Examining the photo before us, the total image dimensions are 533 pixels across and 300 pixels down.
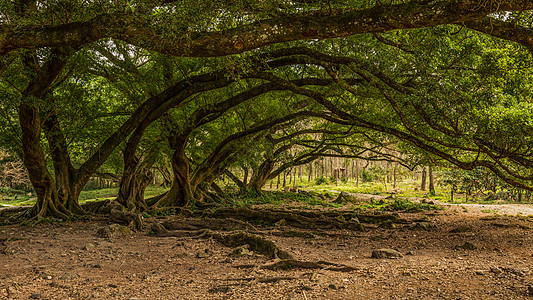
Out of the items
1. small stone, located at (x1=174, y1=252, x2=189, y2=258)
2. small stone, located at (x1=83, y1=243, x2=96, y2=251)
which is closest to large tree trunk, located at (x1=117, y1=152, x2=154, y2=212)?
small stone, located at (x1=83, y1=243, x2=96, y2=251)

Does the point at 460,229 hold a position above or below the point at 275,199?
above

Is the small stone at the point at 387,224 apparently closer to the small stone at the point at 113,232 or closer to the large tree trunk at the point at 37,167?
the small stone at the point at 113,232

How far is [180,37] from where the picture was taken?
5.29 metres

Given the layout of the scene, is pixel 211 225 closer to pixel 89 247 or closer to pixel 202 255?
pixel 202 255

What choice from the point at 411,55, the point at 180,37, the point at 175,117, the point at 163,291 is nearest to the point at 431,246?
the point at 411,55

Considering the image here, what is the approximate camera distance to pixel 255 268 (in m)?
5.56

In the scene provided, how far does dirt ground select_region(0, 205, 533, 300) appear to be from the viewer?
452 cm

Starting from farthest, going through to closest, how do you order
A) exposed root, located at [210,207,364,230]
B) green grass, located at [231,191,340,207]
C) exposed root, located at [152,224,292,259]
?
green grass, located at [231,191,340,207] < exposed root, located at [210,207,364,230] < exposed root, located at [152,224,292,259]

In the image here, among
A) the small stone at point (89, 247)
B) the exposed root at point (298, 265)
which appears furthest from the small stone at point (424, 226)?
the small stone at point (89, 247)

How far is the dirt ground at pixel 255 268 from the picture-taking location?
178 inches

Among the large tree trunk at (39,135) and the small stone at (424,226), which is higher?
the large tree trunk at (39,135)

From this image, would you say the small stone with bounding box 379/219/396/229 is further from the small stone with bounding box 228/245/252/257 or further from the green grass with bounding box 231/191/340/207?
the green grass with bounding box 231/191/340/207

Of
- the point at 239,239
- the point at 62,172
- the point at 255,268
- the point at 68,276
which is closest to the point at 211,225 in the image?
the point at 239,239

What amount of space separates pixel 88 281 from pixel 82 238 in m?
3.68
